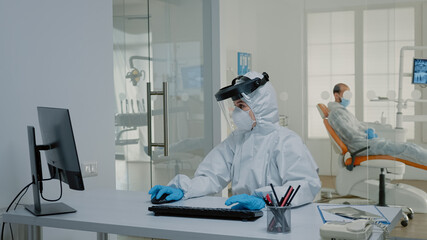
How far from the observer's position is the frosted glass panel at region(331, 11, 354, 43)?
3.90 meters

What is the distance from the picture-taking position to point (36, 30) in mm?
2818

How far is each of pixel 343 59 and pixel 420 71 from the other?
54cm

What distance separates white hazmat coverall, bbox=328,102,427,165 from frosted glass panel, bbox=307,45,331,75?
0.87ft

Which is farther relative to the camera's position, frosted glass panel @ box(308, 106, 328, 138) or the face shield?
frosted glass panel @ box(308, 106, 328, 138)

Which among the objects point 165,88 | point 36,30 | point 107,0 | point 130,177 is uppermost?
point 107,0

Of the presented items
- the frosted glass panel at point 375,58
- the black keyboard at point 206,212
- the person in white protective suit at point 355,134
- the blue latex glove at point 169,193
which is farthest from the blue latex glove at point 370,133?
the black keyboard at point 206,212

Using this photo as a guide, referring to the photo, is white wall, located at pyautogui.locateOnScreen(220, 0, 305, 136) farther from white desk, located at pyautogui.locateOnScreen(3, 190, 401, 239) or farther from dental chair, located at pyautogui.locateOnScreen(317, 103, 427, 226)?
white desk, located at pyautogui.locateOnScreen(3, 190, 401, 239)

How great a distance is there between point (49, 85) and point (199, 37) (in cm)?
174

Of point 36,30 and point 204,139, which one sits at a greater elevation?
point 36,30

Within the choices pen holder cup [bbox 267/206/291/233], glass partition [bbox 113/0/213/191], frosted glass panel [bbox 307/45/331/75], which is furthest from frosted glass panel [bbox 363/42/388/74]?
pen holder cup [bbox 267/206/291/233]

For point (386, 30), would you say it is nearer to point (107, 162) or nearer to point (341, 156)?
point (341, 156)

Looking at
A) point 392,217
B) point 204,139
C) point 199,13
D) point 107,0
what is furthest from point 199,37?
point 392,217

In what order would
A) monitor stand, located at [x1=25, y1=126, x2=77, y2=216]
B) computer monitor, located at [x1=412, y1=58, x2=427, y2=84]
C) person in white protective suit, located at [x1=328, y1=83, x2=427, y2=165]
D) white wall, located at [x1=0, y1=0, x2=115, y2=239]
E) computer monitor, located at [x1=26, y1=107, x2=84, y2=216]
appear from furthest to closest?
person in white protective suit, located at [x1=328, y1=83, x2=427, y2=165]
computer monitor, located at [x1=412, y1=58, x2=427, y2=84]
white wall, located at [x1=0, y1=0, x2=115, y2=239]
monitor stand, located at [x1=25, y1=126, x2=77, y2=216]
computer monitor, located at [x1=26, y1=107, x2=84, y2=216]

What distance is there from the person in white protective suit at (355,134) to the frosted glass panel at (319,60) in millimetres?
165
